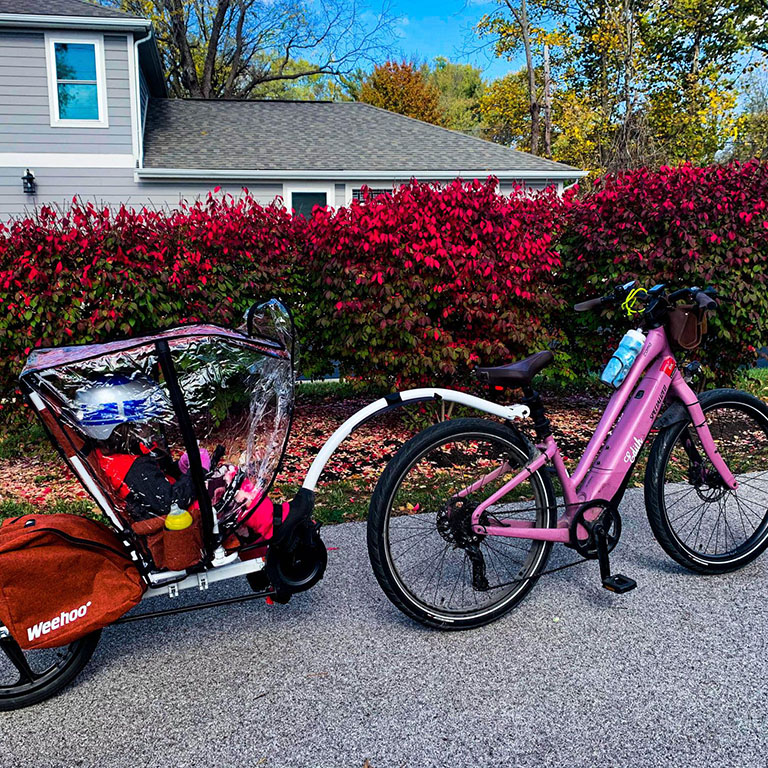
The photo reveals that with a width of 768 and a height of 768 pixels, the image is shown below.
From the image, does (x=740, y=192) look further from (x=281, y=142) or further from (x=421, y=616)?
(x=281, y=142)

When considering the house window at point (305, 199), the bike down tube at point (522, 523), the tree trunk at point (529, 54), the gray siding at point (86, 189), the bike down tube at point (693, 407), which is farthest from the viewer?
the tree trunk at point (529, 54)

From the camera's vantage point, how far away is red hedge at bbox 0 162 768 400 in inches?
209

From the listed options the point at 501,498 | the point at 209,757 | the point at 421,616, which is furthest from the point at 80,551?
the point at 501,498

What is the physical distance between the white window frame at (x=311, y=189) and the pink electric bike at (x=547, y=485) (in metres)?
11.1

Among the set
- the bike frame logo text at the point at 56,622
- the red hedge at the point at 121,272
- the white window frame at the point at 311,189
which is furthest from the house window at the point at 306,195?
the bike frame logo text at the point at 56,622

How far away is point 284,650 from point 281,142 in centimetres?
1332

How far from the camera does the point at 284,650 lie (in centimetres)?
259

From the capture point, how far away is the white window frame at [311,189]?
13.4 meters

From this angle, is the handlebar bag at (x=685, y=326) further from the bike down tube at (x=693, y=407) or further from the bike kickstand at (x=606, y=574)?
the bike kickstand at (x=606, y=574)

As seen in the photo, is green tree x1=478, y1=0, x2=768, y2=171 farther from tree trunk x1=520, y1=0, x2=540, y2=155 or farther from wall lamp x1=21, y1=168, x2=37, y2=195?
wall lamp x1=21, y1=168, x2=37, y2=195

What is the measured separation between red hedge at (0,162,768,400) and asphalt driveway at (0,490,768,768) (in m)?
2.92

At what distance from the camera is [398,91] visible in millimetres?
28812

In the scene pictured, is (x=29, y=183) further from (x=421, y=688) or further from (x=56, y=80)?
(x=421, y=688)

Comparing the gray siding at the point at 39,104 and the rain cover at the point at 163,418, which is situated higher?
the gray siding at the point at 39,104
